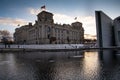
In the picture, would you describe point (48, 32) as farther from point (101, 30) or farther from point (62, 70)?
point (62, 70)

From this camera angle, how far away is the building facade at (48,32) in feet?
316

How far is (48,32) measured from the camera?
9900 cm

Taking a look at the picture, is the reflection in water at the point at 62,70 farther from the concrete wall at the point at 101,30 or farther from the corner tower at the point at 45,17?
the corner tower at the point at 45,17

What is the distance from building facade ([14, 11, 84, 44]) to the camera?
9619 centimetres

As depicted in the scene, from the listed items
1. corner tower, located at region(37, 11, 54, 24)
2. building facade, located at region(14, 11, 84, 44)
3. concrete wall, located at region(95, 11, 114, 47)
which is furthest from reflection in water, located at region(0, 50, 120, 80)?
corner tower, located at region(37, 11, 54, 24)

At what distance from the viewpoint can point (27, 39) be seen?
4970 inches

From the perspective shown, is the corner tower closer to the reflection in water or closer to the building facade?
the building facade

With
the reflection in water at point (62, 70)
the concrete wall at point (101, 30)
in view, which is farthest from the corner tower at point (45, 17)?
the reflection in water at point (62, 70)

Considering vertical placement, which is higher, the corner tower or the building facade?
the corner tower

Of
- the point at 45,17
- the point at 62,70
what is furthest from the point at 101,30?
the point at 62,70

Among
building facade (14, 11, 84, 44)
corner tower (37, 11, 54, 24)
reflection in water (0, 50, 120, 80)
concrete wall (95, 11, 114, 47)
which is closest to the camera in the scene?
reflection in water (0, 50, 120, 80)

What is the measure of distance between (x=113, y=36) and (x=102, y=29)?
24.5m

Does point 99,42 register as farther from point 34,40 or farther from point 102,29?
point 34,40

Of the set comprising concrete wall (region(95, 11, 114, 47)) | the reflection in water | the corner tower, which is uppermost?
the corner tower
